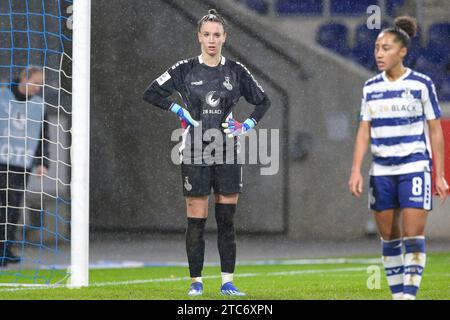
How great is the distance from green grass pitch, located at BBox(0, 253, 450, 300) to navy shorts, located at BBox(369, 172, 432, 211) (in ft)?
4.04

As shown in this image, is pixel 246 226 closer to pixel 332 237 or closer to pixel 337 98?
pixel 332 237

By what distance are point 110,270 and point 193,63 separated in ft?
13.9

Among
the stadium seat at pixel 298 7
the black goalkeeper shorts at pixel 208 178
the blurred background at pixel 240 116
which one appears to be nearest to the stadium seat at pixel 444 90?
the blurred background at pixel 240 116

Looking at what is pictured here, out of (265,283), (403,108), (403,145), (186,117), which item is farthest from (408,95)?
(265,283)

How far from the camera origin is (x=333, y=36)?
57.8 ft

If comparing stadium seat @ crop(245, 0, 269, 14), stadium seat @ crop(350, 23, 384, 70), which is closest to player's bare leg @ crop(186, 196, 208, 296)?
stadium seat @ crop(350, 23, 384, 70)

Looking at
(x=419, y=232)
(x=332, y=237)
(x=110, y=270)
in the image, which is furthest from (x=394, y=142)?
(x=332, y=237)

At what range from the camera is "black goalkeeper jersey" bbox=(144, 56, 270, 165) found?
6617 mm

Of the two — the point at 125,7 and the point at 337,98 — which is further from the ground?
the point at 125,7

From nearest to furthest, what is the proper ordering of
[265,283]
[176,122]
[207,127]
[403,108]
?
1. [403,108]
2. [207,127]
3. [265,283]
4. [176,122]

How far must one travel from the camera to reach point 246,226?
14703 mm

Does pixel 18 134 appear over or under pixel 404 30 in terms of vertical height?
under

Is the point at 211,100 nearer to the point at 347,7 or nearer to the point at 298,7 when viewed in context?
the point at 298,7

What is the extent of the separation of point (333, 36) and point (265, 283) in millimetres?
9504
